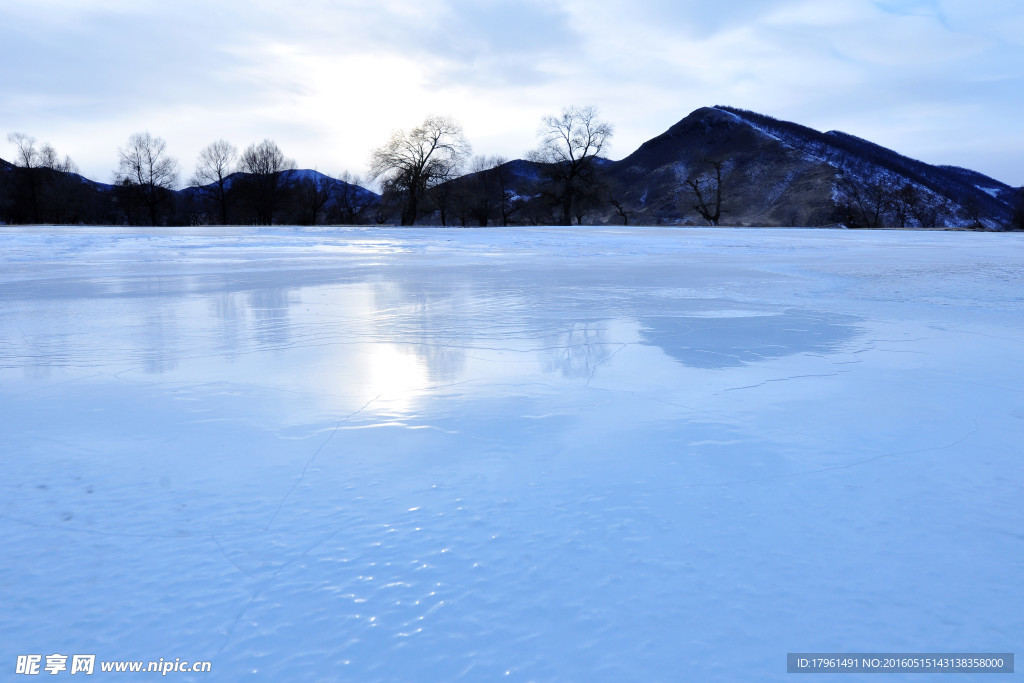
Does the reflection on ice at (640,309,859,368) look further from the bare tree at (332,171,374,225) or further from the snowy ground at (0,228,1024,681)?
the bare tree at (332,171,374,225)

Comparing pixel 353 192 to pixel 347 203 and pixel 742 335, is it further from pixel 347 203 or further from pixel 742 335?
pixel 742 335

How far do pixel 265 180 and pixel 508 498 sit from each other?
5783 centimetres

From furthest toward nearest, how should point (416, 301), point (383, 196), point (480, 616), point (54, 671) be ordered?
point (383, 196), point (416, 301), point (480, 616), point (54, 671)

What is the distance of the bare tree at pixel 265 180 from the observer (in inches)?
2116

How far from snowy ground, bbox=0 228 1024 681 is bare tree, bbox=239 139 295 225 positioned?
53.5 metres

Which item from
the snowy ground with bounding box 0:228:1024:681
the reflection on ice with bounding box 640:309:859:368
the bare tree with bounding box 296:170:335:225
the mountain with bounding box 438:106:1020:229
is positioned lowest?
the snowy ground with bounding box 0:228:1024:681

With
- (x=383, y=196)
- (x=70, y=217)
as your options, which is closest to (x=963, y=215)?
(x=383, y=196)

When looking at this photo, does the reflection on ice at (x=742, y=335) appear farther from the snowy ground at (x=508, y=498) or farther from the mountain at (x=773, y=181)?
the mountain at (x=773, y=181)

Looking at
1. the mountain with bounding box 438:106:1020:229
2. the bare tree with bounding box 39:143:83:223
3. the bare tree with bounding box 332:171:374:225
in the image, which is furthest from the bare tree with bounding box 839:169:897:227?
the bare tree with bounding box 39:143:83:223

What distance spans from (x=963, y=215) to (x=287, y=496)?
359 ft

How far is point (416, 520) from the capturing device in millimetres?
1665

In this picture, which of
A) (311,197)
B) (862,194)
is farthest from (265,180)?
(862,194)

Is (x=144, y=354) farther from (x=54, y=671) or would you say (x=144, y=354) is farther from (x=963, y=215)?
(x=963, y=215)

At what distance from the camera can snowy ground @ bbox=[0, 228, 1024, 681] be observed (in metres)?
1.25
